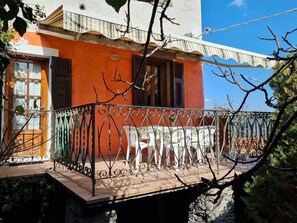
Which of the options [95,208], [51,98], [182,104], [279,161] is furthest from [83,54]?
[279,161]

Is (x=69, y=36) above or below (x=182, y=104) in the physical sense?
above

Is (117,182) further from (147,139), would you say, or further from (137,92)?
(137,92)

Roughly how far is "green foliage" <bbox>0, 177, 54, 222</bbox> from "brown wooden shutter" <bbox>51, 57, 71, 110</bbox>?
2.05m

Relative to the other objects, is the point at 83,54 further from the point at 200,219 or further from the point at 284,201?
the point at 284,201

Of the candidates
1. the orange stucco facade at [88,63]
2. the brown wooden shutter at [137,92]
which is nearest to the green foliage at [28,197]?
the orange stucco facade at [88,63]

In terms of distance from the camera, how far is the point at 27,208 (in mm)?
4004

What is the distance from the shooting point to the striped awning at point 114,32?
4.38 m

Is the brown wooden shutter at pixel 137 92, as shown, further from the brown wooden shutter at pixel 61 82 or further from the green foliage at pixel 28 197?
the green foliage at pixel 28 197

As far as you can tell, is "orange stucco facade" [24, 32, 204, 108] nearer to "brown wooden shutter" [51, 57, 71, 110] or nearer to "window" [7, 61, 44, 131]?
"brown wooden shutter" [51, 57, 71, 110]

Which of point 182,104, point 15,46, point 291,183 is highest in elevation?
point 15,46

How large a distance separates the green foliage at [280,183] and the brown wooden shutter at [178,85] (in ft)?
13.9

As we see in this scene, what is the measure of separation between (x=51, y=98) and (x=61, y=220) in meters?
2.71

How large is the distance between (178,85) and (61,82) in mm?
3542

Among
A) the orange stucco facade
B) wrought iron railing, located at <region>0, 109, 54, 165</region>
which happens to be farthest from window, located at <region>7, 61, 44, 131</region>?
the orange stucco facade
